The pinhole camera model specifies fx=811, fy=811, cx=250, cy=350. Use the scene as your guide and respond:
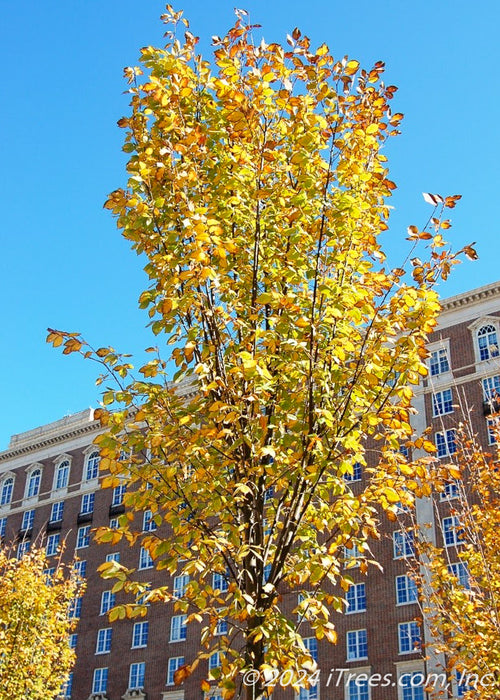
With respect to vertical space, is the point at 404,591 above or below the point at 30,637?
above

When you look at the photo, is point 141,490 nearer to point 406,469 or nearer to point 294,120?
point 406,469

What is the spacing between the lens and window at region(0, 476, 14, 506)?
64438mm

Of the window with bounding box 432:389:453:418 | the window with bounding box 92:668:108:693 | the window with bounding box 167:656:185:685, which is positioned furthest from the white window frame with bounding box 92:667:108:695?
the window with bounding box 432:389:453:418

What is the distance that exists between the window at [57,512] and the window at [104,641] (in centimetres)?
1050

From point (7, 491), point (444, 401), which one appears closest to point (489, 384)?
point (444, 401)

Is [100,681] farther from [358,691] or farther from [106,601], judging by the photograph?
[358,691]

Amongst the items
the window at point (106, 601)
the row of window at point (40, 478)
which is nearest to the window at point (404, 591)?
the window at point (106, 601)

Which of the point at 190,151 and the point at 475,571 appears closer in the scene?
the point at 190,151

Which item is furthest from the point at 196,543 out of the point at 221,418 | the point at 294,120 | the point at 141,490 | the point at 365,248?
the point at 294,120

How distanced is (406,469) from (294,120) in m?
3.92

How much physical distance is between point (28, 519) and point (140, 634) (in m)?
16.8

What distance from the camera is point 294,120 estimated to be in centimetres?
879

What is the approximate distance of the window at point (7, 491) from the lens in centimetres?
6444

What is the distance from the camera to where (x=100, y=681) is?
4875 centimetres
